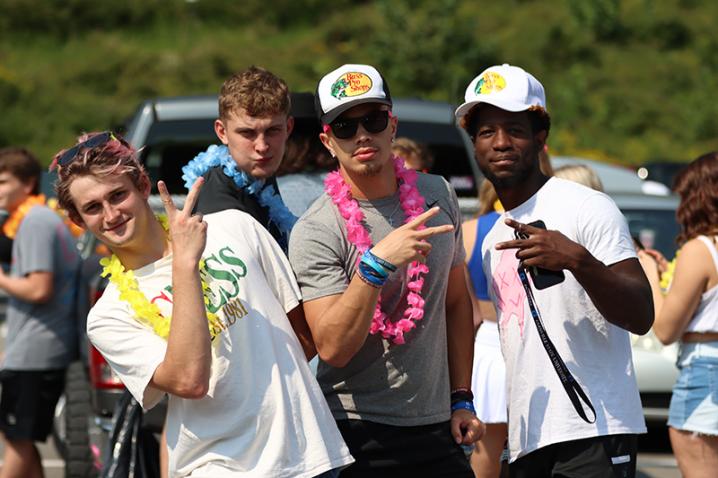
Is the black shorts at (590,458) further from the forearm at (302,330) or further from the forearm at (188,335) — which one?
the forearm at (188,335)

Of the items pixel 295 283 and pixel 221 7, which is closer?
pixel 295 283

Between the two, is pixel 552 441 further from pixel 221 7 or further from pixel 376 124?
pixel 221 7

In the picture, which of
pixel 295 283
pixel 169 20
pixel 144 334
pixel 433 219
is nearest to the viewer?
pixel 144 334

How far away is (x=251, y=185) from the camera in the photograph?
4109mm

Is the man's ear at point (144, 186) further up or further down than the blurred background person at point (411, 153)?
further down

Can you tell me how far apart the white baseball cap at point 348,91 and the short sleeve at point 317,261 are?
1.14 ft

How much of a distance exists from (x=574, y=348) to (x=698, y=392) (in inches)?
62.3

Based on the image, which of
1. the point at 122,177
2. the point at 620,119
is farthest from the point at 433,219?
the point at 620,119

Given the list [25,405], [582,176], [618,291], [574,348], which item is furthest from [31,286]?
[618,291]

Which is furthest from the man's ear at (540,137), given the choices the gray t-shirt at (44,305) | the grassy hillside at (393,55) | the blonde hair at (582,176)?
the grassy hillside at (393,55)

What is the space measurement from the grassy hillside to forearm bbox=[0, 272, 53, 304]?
1090 inches

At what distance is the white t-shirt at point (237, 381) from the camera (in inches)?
126

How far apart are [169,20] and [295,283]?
46546 mm

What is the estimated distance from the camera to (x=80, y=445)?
691cm
